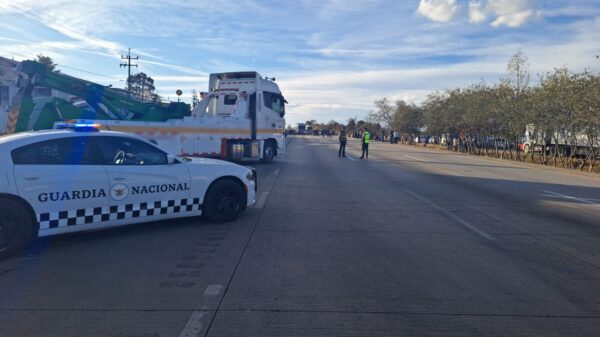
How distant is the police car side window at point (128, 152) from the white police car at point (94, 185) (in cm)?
1

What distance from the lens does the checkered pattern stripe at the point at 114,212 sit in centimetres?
607

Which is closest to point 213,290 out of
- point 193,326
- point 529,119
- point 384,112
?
point 193,326

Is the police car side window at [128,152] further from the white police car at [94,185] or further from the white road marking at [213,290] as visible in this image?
the white road marking at [213,290]

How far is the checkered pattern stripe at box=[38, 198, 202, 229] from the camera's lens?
6.07 meters

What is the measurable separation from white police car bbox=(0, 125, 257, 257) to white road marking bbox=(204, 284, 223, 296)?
7.90 ft

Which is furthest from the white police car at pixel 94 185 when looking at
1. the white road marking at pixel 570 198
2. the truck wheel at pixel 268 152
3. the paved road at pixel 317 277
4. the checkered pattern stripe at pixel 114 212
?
the truck wheel at pixel 268 152

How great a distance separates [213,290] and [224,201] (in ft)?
10.8

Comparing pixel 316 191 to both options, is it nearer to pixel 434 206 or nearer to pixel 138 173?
pixel 434 206

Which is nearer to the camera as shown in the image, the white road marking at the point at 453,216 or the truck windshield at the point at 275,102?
the white road marking at the point at 453,216

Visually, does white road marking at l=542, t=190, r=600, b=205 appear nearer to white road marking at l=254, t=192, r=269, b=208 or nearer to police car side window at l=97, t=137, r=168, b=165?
white road marking at l=254, t=192, r=269, b=208

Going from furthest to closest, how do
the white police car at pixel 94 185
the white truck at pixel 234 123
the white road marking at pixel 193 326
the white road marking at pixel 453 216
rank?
the white truck at pixel 234 123 < the white road marking at pixel 453 216 < the white police car at pixel 94 185 < the white road marking at pixel 193 326

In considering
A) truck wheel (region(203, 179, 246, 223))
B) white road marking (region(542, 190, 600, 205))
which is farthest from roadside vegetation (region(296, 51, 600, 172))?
truck wheel (region(203, 179, 246, 223))

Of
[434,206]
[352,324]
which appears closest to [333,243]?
[352,324]

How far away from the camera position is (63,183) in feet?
20.2
